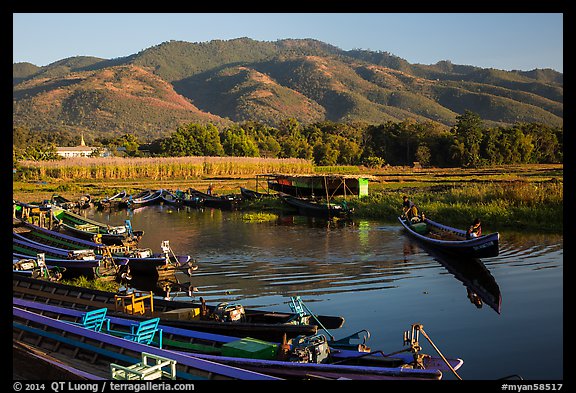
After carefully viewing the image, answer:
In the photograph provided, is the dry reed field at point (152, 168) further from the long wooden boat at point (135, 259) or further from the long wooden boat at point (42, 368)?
the long wooden boat at point (42, 368)

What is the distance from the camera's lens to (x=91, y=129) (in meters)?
166

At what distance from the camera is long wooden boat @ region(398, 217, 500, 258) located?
2097 centimetres

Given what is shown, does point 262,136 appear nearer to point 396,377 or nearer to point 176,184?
point 176,184

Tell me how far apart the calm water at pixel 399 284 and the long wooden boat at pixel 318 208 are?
155 inches

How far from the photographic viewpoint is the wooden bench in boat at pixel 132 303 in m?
13.9

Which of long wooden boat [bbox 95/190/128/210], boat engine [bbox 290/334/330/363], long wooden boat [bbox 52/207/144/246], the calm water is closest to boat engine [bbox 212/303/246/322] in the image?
the calm water

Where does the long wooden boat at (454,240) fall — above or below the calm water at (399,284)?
above

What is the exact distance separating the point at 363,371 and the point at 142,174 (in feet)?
209

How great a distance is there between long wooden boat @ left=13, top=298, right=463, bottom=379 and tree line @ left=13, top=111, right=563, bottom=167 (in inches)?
2725

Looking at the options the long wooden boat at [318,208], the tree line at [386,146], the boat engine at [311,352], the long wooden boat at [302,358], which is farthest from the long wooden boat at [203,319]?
the tree line at [386,146]

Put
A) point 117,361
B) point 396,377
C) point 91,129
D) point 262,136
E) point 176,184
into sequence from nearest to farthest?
1. point 396,377
2. point 117,361
3. point 176,184
4. point 262,136
5. point 91,129

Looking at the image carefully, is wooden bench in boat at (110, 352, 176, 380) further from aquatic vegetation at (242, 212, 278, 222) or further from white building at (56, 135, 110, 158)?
white building at (56, 135, 110, 158)
